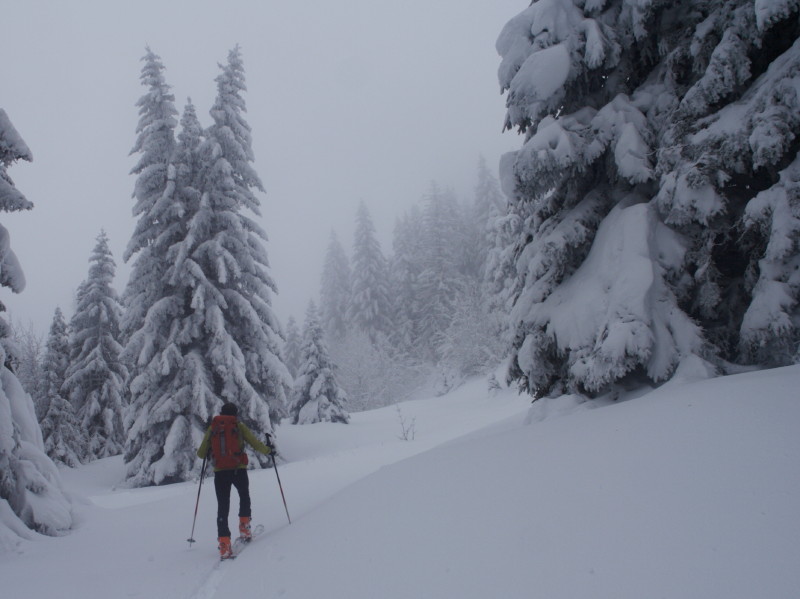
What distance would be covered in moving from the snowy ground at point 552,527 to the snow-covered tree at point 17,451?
0.57 m

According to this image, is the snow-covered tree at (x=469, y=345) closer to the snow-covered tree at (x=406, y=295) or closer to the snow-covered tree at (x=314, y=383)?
the snow-covered tree at (x=406, y=295)

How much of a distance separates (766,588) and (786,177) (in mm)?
4416

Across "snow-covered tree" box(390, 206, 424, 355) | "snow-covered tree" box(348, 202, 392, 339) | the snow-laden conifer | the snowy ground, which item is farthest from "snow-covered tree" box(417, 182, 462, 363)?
the snowy ground

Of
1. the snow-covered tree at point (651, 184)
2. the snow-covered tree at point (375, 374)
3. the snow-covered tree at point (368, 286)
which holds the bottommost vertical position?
the snow-covered tree at point (375, 374)

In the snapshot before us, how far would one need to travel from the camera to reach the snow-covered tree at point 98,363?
83.8ft

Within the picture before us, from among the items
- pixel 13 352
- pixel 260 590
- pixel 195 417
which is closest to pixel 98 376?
pixel 195 417

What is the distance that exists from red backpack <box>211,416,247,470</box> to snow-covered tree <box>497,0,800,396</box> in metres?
4.40

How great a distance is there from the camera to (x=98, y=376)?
1012 inches

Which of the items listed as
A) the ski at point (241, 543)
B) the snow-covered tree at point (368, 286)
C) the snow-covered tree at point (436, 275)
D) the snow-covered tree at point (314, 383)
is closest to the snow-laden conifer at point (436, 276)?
the snow-covered tree at point (436, 275)

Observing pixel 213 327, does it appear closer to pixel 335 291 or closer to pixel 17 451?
pixel 17 451

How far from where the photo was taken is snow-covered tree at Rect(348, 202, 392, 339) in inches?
2024

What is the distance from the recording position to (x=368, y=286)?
51719 millimetres

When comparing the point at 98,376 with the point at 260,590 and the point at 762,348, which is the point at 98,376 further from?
the point at 762,348

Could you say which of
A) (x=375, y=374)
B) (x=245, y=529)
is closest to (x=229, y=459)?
(x=245, y=529)
